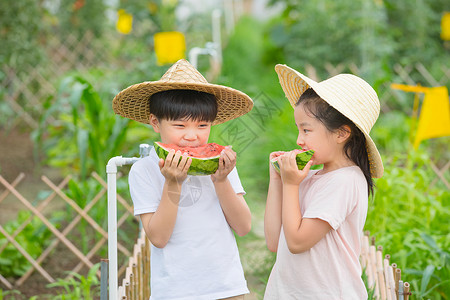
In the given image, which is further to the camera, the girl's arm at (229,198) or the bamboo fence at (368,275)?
the bamboo fence at (368,275)

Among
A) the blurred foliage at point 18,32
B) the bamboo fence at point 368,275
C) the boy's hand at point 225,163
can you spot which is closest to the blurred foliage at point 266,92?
the blurred foliage at point 18,32

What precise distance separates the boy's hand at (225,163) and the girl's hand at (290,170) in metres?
0.14

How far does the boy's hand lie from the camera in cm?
150

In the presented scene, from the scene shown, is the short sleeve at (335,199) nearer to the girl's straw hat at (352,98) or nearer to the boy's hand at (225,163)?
the girl's straw hat at (352,98)

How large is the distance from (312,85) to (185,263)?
653 millimetres

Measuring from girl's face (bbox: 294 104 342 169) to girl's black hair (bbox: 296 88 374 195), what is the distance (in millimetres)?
15

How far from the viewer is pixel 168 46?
5.27 meters

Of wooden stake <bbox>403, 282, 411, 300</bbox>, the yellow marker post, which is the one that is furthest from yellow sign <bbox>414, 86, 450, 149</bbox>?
wooden stake <bbox>403, 282, 411, 300</bbox>

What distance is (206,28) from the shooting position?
33.6 ft

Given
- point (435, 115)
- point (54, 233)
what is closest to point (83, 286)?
point (54, 233)

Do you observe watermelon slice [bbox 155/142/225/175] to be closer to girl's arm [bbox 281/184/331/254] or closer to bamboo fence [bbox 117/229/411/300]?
girl's arm [bbox 281/184/331/254]

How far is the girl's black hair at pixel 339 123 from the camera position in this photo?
1576 mm

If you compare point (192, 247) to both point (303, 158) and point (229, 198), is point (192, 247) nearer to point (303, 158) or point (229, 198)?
point (229, 198)

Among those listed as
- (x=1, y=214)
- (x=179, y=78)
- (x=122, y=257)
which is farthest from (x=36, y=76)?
(x=179, y=78)
